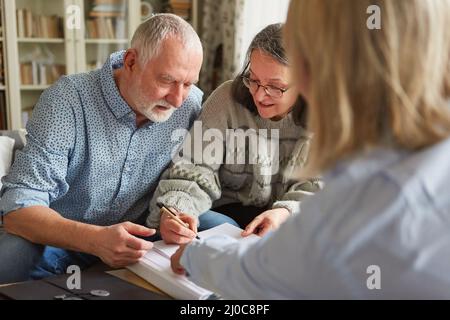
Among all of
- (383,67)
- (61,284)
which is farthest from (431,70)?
(61,284)

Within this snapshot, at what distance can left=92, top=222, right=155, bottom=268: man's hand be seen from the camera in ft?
4.19

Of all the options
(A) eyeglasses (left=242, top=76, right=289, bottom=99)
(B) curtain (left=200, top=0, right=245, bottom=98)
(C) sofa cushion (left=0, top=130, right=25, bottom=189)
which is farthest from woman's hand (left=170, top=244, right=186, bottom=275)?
(B) curtain (left=200, top=0, right=245, bottom=98)

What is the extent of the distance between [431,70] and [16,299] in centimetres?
84

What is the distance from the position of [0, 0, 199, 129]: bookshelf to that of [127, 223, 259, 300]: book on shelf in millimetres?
2870

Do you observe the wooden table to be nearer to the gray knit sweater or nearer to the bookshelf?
the gray knit sweater

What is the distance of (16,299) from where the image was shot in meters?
1.07

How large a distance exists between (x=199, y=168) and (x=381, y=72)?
3.28 feet

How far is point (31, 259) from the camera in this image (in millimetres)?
1473

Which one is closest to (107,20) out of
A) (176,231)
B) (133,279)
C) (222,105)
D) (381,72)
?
(222,105)

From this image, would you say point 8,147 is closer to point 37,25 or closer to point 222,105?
point 222,105

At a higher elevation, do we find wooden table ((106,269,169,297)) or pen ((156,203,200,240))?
pen ((156,203,200,240))

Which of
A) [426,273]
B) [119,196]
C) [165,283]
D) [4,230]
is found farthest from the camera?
[119,196]

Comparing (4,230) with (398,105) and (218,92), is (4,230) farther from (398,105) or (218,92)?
(398,105)

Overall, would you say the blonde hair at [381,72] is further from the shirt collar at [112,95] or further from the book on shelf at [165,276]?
the shirt collar at [112,95]
